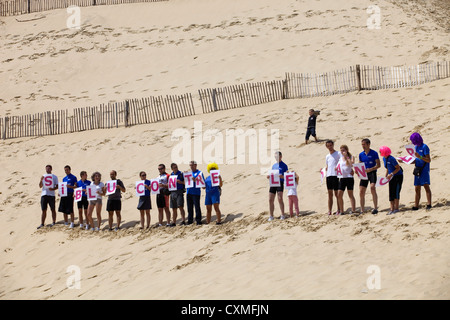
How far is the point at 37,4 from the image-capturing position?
1698 inches

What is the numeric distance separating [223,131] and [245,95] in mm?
3135

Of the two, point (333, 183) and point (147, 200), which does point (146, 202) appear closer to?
point (147, 200)

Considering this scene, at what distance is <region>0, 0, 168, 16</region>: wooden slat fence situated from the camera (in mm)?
42625

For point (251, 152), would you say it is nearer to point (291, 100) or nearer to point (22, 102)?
point (291, 100)

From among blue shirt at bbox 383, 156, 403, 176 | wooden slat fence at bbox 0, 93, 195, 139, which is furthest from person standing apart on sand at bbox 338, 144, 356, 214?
wooden slat fence at bbox 0, 93, 195, 139

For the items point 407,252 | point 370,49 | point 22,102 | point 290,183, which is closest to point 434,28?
point 370,49

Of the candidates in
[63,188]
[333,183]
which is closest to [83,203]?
[63,188]

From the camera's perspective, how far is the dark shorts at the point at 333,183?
580 inches

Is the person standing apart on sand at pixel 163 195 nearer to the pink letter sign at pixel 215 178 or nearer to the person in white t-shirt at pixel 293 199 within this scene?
the pink letter sign at pixel 215 178

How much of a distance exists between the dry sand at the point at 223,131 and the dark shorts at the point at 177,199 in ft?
1.94

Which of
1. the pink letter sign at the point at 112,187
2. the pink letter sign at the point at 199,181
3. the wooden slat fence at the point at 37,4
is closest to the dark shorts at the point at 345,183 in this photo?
the pink letter sign at the point at 199,181

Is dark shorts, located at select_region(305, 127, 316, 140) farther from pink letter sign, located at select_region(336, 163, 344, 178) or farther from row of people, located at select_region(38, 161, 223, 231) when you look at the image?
pink letter sign, located at select_region(336, 163, 344, 178)

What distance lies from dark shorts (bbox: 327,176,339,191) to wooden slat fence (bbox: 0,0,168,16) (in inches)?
1175

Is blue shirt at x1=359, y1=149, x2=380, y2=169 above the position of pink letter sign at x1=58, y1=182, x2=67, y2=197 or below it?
above
